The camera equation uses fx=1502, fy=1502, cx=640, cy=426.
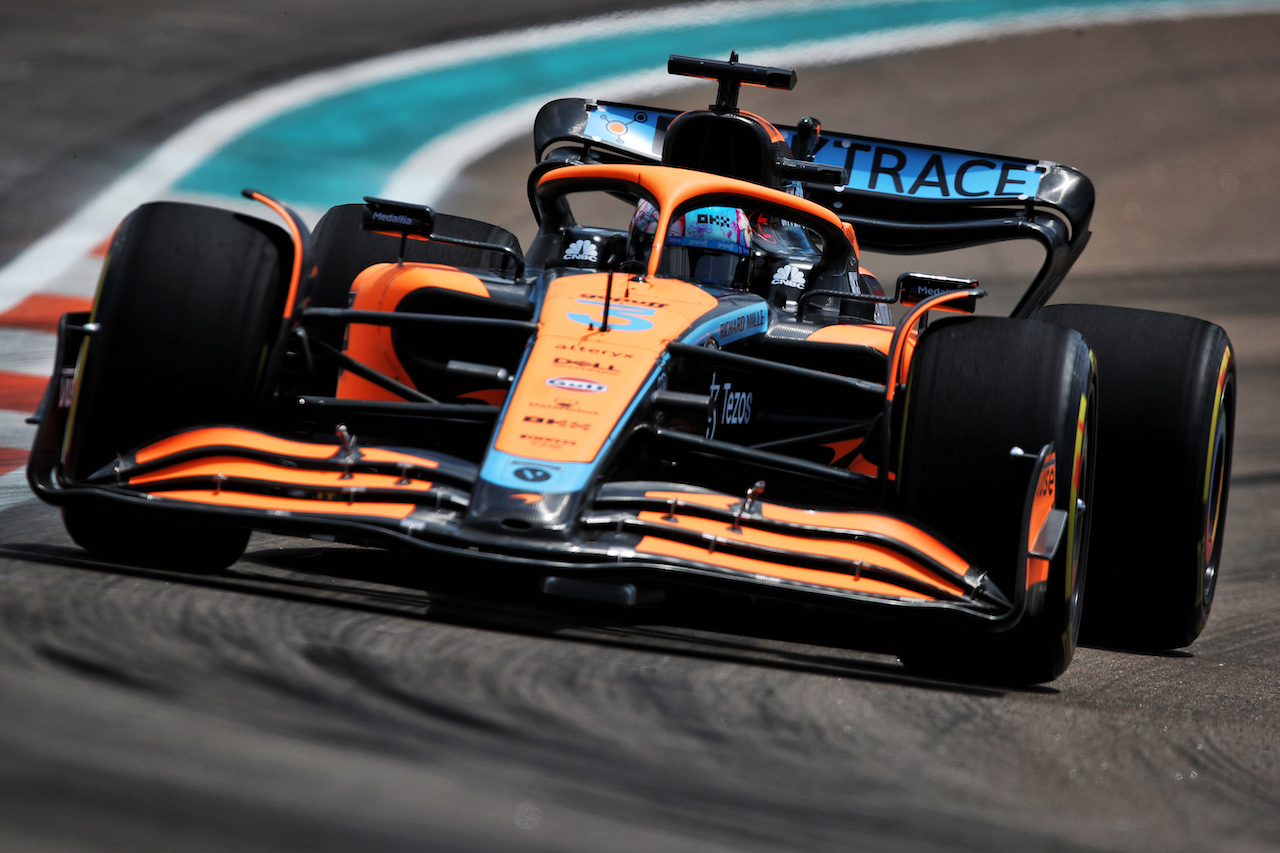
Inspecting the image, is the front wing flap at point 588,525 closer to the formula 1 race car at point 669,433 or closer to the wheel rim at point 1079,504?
the formula 1 race car at point 669,433

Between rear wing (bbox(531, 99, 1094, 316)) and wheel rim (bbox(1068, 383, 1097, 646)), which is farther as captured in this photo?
rear wing (bbox(531, 99, 1094, 316))

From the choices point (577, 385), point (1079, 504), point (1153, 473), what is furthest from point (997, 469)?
point (1153, 473)

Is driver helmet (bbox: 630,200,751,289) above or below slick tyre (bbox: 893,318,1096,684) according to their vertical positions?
above

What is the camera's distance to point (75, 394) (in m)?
4.18

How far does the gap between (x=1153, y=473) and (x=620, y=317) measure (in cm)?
191

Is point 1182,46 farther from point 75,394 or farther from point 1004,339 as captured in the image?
point 75,394

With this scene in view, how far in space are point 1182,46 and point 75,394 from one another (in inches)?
693

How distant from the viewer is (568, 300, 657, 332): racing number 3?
459cm

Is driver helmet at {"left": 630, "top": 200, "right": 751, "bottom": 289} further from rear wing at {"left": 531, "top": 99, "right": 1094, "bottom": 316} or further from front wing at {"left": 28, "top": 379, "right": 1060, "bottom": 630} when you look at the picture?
front wing at {"left": 28, "top": 379, "right": 1060, "bottom": 630}

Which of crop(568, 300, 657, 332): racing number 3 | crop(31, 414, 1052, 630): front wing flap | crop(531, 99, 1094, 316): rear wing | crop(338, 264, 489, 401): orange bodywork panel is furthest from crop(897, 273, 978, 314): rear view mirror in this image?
crop(531, 99, 1094, 316): rear wing

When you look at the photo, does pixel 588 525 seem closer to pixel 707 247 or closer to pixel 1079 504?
pixel 1079 504

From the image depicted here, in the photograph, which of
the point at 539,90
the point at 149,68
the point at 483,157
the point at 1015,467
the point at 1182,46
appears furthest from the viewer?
the point at 1182,46

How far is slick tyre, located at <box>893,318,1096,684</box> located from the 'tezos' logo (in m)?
0.87

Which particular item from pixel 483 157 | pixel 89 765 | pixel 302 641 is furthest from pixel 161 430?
pixel 483 157
